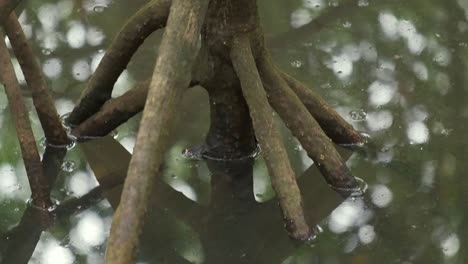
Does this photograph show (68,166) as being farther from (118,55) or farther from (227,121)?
(227,121)

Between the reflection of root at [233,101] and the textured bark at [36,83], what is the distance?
0.17 meters

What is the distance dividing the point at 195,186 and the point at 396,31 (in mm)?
1864

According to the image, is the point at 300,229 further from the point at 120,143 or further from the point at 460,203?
the point at 120,143

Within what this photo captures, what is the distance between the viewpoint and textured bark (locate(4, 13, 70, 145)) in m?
3.87

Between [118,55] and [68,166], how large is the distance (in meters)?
0.53

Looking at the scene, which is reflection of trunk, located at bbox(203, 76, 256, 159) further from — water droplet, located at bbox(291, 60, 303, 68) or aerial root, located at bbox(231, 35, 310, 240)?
water droplet, located at bbox(291, 60, 303, 68)

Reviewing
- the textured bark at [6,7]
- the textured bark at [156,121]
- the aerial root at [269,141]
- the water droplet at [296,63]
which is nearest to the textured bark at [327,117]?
the aerial root at [269,141]

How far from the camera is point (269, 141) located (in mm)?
3650

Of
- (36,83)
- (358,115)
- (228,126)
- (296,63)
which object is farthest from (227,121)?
(296,63)

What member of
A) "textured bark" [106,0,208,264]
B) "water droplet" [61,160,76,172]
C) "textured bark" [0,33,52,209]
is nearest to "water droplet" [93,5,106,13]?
"water droplet" [61,160,76,172]

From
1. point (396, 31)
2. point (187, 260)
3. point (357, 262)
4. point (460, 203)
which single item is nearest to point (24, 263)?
point (187, 260)

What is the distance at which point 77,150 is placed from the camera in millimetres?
4227

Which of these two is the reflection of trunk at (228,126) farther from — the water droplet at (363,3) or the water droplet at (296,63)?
the water droplet at (363,3)

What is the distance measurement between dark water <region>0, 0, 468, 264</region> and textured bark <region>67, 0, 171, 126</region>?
0.57 feet
